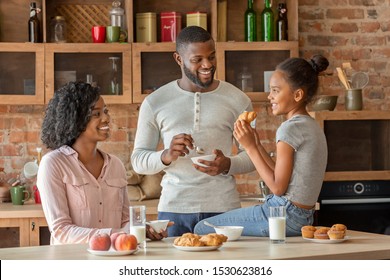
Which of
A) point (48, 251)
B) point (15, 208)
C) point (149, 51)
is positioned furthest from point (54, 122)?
point (149, 51)

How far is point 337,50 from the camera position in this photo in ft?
17.2

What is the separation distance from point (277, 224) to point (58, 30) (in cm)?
271

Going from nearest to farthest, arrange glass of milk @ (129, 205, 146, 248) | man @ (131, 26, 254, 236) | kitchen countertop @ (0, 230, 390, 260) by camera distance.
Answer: kitchen countertop @ (0, 230, 390, 260) < glass of milk @ (129, 205, 146, 248) < man @ (131, 26, 254, 236)

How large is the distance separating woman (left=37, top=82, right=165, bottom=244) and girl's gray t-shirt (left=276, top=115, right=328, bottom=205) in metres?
0.66

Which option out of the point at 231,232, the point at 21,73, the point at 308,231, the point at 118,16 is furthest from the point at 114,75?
the point at 308,231

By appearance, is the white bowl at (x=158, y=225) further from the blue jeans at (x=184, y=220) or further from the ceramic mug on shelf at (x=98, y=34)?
the ceramic mug on shelf at (x=98, y=34)

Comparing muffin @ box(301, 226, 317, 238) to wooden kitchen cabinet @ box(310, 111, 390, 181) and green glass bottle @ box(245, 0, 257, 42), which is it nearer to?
wooden kitchen cabinet @ box(310, 111, 390, 181)

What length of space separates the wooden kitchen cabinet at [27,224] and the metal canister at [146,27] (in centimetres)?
130

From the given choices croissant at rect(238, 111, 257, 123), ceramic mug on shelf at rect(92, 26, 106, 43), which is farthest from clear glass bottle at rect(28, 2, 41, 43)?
croissant at rect(238, 111, 257, 123)

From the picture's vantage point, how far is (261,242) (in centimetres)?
268

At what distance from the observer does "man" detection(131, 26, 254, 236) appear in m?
3.13

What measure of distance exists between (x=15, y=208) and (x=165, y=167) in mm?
1646

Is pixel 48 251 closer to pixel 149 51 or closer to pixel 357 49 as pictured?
pixel 149 51

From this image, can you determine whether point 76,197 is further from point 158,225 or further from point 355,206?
point 355,206
